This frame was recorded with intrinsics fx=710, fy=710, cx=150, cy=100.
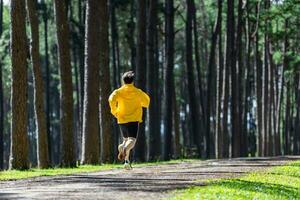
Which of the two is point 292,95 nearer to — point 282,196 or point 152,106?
point 152,106

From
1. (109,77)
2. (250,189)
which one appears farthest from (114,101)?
(109,77)

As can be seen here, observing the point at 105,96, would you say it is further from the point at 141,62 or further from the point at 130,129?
the point at 130,129

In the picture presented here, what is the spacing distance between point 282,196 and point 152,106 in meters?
21.4

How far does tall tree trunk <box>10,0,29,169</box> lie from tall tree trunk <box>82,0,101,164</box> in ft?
10.9

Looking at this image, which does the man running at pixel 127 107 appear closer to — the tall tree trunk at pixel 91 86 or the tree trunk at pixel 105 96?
the tall tree trunk at pixel 91 86

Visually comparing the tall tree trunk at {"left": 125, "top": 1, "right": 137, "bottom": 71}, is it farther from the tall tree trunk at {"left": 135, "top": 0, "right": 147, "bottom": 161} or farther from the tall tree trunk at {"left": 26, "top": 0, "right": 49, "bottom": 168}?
the tall tree trunk at {"left": 26, "top": 0, "right": 49, "bottom": 168}

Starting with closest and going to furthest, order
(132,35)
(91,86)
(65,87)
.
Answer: (65,87)
(91,86)
(132,35)

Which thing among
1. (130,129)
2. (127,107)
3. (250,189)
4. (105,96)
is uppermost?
(105,96)

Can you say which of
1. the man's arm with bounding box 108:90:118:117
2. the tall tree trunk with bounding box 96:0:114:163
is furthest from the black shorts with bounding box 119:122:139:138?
the tall tree trunk with bounding box 96:0:114:163

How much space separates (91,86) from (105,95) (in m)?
1.21

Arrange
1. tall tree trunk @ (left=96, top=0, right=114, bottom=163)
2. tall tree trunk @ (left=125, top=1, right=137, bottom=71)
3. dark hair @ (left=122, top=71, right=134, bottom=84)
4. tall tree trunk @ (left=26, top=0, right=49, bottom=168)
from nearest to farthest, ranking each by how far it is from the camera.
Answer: dark hair @ (left=122, top=71, right=134, bottom=84) → tall tree trunk @ (left=26, top=0, right=49, bottom=168) → tall tree trunk @ (left=96, top=0, right=114, bottom=163) → tall tree trunk @ (left=125, top=1, right=137, bottom=71)

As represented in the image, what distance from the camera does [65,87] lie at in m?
20.7

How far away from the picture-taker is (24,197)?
9.52 m

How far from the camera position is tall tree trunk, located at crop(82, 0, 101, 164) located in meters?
21.6
